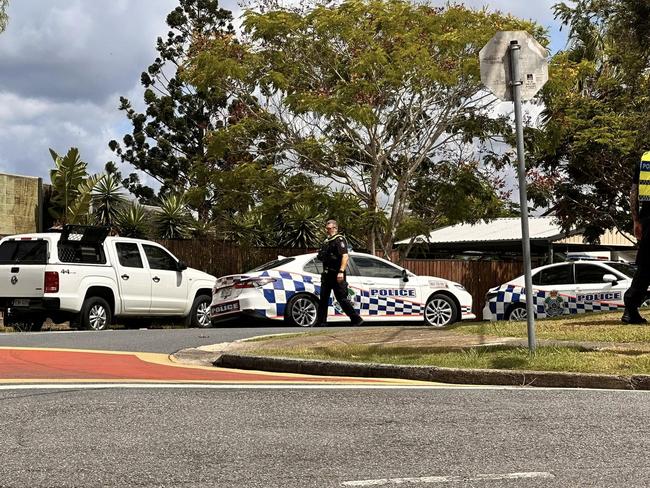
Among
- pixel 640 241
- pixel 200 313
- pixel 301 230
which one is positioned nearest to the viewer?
pixel 640 241

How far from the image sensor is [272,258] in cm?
2638

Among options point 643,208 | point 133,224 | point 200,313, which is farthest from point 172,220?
point 643,208

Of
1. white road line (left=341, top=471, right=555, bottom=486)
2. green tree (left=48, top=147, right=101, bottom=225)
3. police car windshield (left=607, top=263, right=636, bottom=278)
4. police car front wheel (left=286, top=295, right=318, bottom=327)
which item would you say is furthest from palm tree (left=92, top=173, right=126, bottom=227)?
white road line (left=341, top=471, right=555, bottom=486)

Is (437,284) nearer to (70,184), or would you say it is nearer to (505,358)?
(505,358)

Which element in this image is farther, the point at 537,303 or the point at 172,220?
the point at 172,220

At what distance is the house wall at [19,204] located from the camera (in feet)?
91.1

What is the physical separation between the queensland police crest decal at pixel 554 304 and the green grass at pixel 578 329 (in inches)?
182

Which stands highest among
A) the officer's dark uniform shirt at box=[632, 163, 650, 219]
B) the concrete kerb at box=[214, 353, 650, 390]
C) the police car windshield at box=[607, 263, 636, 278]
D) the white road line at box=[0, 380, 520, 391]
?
the officer's dark uniform shirt at box=[632, 163, 650, 219]

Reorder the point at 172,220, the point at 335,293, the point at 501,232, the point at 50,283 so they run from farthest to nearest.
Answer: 1. the point at 501,232
2. the point at 172,220
3. the point at 50,283
4. the point at 335,293

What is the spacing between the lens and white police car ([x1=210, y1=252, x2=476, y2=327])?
16203 millimetres

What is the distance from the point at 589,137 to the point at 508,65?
16062 mm

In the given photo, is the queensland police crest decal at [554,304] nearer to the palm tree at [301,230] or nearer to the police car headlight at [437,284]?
the police car headlight at [437,284]

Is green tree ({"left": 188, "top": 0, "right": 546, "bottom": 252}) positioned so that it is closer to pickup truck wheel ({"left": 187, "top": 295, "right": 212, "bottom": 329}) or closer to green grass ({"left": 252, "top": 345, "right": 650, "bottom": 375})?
pickup truck wheel ({"left": 187, "top": 295, "right": 212, "bottom": 329})

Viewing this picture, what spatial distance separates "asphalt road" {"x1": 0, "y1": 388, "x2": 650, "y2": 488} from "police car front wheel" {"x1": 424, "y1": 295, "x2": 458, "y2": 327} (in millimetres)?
9878
